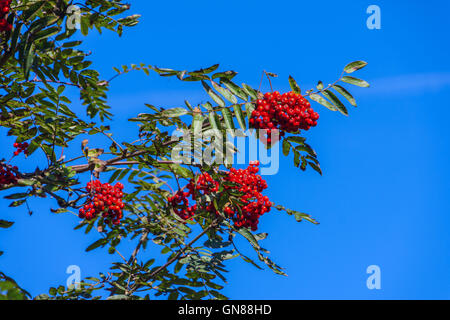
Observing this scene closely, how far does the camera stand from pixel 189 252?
4.70 metres

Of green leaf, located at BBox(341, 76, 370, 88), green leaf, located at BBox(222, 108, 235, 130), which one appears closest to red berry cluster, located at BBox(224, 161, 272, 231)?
green leaf, located at BBox(222, 108, 235, 130)

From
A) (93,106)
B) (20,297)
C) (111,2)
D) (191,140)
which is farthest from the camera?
(93,106)

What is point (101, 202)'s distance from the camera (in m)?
4.50

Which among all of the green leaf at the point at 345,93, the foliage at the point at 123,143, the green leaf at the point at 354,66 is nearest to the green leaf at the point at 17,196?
the foliage at the point at 123,143

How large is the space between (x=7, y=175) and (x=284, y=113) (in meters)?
2.52

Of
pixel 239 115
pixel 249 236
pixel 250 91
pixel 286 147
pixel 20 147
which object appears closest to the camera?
pixel 239 115

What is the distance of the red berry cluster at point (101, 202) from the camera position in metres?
4.52

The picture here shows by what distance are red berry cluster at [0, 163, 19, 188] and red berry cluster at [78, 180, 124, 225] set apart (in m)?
0.64

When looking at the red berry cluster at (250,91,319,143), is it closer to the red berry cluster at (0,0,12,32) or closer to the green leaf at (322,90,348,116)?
the green leaf at (322,90,348,116)

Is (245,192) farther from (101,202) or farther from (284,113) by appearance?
(101,202)

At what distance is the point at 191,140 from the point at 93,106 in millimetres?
1573

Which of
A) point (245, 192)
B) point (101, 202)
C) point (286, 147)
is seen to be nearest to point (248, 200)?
point (245, 192)
